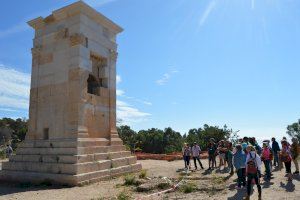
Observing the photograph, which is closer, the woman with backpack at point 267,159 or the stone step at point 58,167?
the woman with backpack at point 267,159

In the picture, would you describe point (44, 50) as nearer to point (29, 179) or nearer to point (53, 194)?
point (29, 179)

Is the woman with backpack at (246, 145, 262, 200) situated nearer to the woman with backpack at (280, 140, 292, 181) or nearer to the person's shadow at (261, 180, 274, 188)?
the person's shadow at (261, 180, 274, 188)

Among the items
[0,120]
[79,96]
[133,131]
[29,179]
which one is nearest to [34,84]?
[79,96]

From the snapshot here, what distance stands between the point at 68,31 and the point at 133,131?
40395mm

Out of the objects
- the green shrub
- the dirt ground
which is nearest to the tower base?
the dirt ground

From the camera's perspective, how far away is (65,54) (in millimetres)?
14977

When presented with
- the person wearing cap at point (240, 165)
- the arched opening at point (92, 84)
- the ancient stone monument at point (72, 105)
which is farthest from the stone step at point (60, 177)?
the person wearing cap at point (240, 165)

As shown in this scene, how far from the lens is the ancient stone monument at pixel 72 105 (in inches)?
529

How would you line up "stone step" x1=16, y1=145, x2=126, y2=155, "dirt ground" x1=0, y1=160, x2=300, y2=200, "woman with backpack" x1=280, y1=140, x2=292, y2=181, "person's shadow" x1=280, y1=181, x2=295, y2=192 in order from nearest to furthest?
"dirt ground" x1=0, y1=160, x2=300, y2=200 < "person's shadow" x1=280, y1=181, x2=295, y2=192 < "woman with backpack" x1=280, y1=140, x2=292, y2=181 < "stone step" x1=16, y1=145, x2=126, y2=155

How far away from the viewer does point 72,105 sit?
14.2 m

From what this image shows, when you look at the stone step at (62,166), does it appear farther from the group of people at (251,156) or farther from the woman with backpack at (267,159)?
the woman with backpack at (267,159)

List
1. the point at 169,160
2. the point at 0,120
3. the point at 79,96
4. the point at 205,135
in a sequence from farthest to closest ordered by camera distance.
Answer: the point at 0,120 < the point at 205,135 < the point at 169,160 < the point at 79,96

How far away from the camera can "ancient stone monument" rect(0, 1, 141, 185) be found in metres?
13.4

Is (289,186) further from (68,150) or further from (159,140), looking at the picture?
(159,140)
